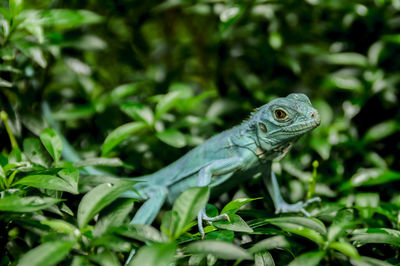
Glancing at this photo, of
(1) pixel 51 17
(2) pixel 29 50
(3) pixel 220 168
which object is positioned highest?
(1) pixel 51 17

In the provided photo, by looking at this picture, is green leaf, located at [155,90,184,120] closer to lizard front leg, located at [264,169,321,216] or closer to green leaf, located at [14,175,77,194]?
lizard front leg, located at [264,169,321,216]

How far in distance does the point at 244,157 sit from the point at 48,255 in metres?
1.52

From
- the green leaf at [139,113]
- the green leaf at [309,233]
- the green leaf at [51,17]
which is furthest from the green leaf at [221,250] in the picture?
the green leaf at [51,17]

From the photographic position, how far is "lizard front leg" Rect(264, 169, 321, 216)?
2621 mm

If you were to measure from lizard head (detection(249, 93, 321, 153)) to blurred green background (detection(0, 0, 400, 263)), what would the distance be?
1.63 ft

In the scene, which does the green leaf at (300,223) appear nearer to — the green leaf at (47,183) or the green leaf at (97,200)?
the green leaf at (97,200)

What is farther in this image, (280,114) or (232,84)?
(232,84)

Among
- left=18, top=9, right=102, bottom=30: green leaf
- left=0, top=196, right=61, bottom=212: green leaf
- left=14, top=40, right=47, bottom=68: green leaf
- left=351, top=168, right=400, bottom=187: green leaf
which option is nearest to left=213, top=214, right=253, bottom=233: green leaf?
left=0, top=196, right=61, bottom=212: green leaf

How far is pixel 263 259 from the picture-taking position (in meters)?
1.77

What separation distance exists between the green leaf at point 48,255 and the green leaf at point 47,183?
358 mm

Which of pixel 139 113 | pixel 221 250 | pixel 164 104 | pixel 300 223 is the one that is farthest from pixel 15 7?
pixel 300 223

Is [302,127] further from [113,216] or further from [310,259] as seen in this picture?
[113,216]

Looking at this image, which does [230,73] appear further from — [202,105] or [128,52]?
[128,52]

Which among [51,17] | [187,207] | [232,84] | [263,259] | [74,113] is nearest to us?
[187,207]
